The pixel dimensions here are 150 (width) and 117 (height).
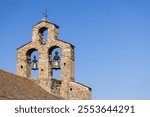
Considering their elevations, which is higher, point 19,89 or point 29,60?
point 29,60

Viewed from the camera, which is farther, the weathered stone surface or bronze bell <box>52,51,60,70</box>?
bronze bell <box>52,51,60,70</box>

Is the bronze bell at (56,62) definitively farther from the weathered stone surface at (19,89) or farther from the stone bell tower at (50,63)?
the weathered stone surface at (19,89)

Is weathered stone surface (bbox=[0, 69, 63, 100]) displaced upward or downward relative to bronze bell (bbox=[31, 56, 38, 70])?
downward

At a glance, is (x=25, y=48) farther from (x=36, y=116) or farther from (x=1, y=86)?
(x=36, y=116)

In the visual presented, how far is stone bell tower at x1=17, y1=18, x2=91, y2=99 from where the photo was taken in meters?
26.7

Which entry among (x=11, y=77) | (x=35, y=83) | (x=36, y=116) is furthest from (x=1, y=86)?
(x=36, y=116)

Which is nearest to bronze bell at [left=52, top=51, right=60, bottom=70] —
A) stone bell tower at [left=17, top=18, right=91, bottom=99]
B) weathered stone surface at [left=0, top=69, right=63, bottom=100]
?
stone bell tower at [left=17, top=18, right=91, bottom=99]

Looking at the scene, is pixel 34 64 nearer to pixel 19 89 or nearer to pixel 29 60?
pixel 29 60

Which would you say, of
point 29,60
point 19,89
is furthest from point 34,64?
point 19,89

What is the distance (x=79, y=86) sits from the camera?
2731 centimetres

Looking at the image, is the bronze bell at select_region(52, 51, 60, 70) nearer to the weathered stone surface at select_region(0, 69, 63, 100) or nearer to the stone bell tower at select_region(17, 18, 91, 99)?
the stone bell tower at select_region(17, 18, 91, 99)

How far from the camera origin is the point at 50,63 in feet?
88.1

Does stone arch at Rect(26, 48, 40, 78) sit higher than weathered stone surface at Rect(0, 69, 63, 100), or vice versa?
stone arch at Rect(26, 48, 40, 78)

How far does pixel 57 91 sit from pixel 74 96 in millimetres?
943
